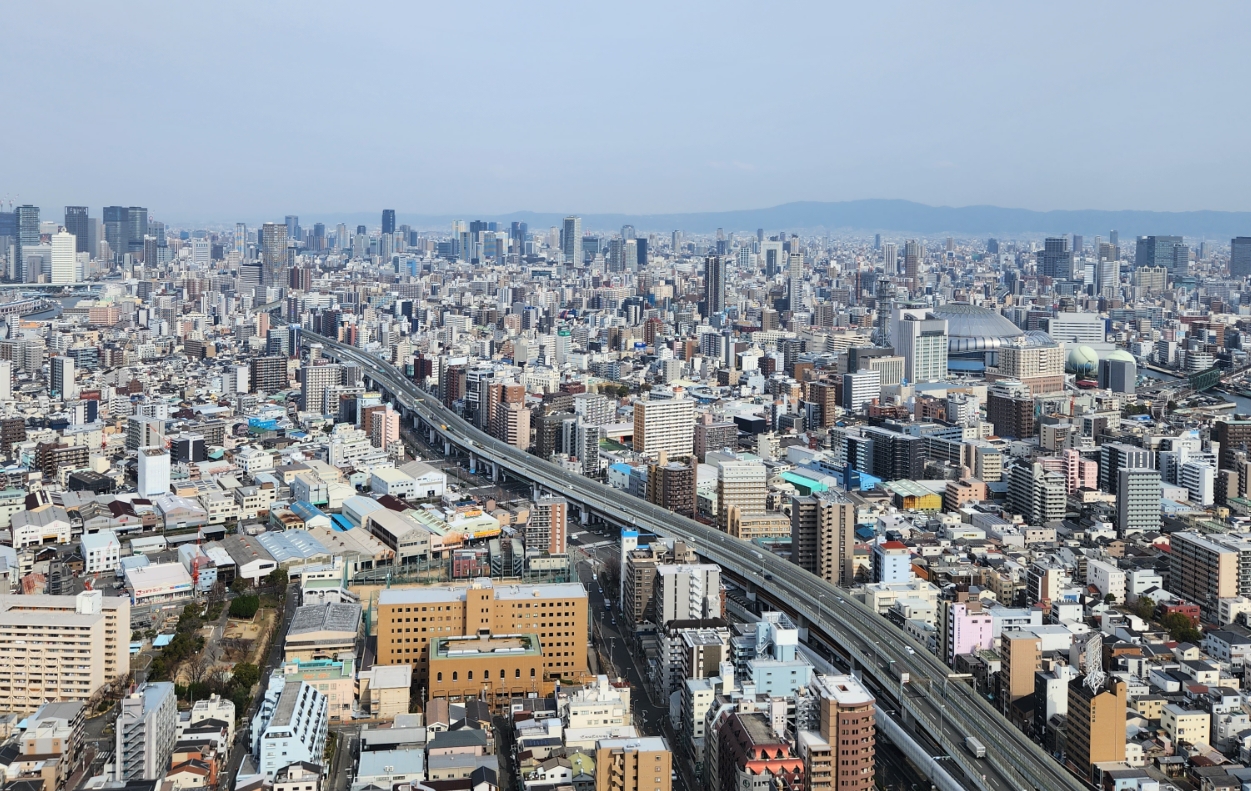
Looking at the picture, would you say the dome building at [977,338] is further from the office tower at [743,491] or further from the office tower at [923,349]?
the office tower at [743,491]

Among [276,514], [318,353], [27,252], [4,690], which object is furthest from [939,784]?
[27,252]

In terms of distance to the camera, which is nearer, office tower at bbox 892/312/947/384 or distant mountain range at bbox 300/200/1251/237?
office tower at bbox 892/312/947/384

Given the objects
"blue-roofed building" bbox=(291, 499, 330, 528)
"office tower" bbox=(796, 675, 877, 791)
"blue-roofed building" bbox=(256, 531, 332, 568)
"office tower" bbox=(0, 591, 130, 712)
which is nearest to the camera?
"office tower" bbox=(796, 675, 877, 791)

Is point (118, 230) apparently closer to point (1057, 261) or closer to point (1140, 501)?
point (1057, 261)

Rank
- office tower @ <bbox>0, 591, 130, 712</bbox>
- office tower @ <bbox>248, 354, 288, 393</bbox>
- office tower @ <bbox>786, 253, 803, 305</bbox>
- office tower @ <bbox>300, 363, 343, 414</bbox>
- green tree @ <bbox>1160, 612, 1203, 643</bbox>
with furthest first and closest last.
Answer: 1. office tower @ <bbox>786, 253, 803, 305</bbox>
2. office tower @ <bbox>248, 354, 288, 393</bbox>
3. office tower @ <bbox>300, 363, 343, 414</bbox>
4. green tree @ <bbox>1160, 612, 1203, 643</bbox>
5. office tower @ <bbox>0, 591, 130, 712</bbox>

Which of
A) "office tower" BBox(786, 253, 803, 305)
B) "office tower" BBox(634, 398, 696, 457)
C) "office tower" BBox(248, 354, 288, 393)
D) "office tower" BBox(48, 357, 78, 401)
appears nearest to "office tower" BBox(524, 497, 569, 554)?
"office tower" BBox(634, 398, 696, 457)

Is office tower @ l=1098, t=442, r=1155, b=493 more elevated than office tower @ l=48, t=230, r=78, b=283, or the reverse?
office tower @ l=48, t=230, r=78, b=283

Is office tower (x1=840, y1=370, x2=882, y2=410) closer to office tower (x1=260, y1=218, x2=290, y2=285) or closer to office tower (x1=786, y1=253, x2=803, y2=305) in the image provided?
office tower (x1=786, y1=253, x2=803, y2=305)
